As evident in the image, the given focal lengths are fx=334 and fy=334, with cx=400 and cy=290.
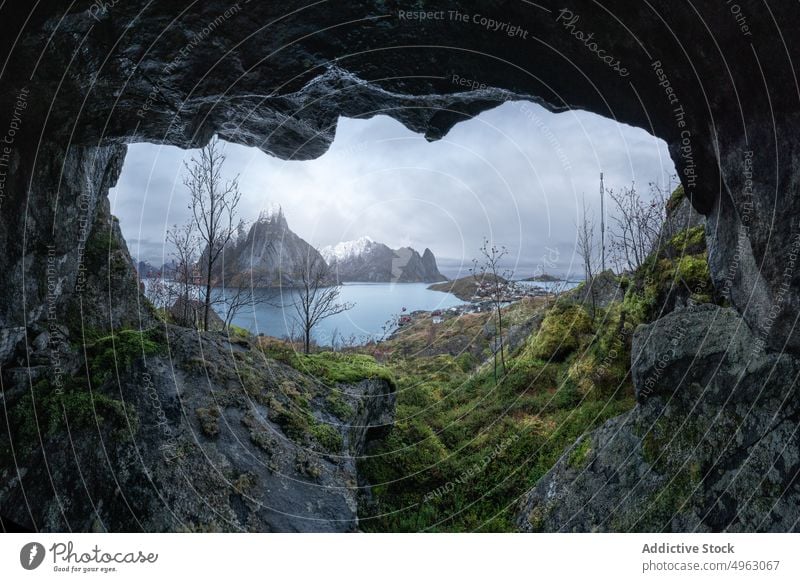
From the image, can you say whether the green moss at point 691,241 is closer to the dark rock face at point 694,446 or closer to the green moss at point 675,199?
the green moss at point 675,199

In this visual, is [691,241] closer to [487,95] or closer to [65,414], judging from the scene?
[487,95]

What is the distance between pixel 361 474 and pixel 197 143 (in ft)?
30.1

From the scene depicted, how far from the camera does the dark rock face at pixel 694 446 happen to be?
14.0ft

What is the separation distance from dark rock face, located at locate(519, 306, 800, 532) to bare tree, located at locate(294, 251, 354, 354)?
35.2ft

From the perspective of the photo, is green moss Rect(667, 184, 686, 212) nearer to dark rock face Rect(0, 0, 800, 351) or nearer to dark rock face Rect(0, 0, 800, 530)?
dark rock face Rect(0, 0, 800, 351)

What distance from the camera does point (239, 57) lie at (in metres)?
5.39

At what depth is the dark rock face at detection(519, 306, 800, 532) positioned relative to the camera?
4.28 meters

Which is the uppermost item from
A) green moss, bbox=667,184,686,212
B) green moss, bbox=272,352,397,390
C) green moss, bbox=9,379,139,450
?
green moss, bbox=667,184,686,212

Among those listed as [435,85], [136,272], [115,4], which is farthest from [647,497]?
[136,272]

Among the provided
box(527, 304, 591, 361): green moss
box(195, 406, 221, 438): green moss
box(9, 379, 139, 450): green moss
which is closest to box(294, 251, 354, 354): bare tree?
box(195, 406, 221, 438): green moss

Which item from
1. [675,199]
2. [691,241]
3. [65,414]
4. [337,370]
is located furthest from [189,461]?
[675,199]

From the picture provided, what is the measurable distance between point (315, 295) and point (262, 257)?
8.79ft

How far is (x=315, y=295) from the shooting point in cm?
1470

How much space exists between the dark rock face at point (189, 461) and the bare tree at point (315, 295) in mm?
7023
